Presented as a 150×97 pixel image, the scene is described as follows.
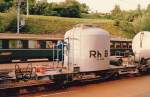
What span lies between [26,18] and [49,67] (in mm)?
48738

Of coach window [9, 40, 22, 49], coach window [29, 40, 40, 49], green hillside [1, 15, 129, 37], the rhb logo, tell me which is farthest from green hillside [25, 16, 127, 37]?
the rhb logo

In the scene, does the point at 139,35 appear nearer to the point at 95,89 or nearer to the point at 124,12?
the point at 95,89

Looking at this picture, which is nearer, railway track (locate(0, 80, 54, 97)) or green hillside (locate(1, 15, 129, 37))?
railway track (locate(0, 80, 54, 97))

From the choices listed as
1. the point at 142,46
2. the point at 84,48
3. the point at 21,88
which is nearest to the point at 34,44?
the point at 142,46

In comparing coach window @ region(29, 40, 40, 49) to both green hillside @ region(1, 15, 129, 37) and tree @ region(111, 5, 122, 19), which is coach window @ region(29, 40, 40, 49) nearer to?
green hillside @ region(1, 15, 129, 37)

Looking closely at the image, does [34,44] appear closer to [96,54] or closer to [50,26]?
[96,54]

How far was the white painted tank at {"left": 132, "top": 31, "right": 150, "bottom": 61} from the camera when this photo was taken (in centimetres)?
Answer: 2206

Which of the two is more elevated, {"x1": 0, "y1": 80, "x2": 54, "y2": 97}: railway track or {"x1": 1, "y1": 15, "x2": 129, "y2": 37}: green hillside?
{"x1": 1, "y1": 15, "x2": 129, "y2": 37}: green hillside

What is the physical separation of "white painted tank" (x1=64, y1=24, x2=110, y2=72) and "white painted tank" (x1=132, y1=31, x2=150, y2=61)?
17.5 feet

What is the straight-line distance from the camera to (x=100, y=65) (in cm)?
1761

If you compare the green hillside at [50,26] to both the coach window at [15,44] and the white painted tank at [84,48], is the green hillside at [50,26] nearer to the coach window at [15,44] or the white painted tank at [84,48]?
the coach window at [15,44]

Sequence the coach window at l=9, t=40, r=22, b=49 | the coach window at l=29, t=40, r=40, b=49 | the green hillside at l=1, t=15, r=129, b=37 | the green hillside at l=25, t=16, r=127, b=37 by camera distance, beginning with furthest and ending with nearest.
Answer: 1. the green hillside at l=25, t=16, r=127, b=37
2. the green hillside at l=1, t=15, r=129, b=37
3. the coach window at l=29, t=40, r=40, b=49
4. the coach window at l=9, t=40, r=22, b=49

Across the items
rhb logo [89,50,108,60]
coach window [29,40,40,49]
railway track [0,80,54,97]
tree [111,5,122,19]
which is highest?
tree [111,5,122,19]

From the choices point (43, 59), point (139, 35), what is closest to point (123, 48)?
point (43, 59)
